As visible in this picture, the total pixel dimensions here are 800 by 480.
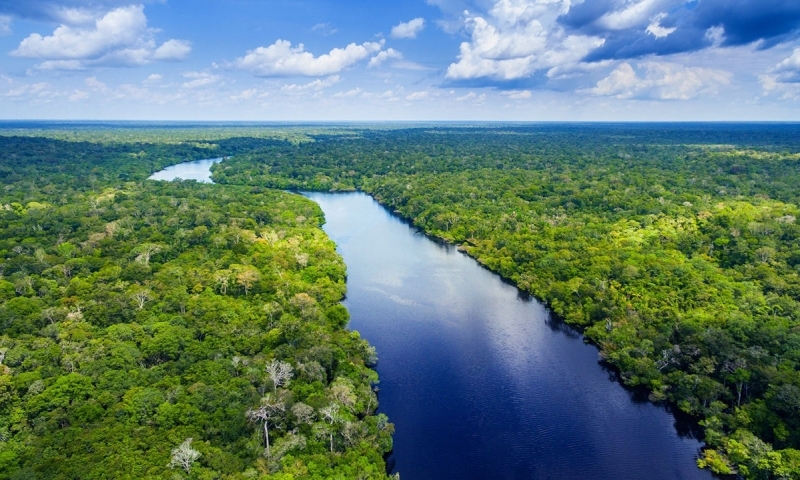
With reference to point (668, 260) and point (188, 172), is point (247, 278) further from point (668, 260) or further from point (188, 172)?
point (188, 172)

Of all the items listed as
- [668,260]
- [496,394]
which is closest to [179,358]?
[496,394]

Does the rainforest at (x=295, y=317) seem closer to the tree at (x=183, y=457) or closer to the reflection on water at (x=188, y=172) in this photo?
the tree at (x=183, y=457)

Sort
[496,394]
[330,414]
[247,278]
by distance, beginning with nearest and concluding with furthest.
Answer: [330,414]
[496,394]
[247,278]

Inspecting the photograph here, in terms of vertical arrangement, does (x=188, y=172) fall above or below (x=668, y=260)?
above

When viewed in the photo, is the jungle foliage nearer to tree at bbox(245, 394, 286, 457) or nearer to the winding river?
the winding river

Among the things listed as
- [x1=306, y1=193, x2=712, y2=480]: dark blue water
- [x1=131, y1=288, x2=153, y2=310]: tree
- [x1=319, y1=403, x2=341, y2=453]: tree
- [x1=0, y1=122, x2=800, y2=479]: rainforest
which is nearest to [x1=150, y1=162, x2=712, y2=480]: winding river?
[x1=306, y1=193, x2=712, y2=480]: dark blue water

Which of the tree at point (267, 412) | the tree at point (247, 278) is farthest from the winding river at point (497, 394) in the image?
the tree at point (247, 278)

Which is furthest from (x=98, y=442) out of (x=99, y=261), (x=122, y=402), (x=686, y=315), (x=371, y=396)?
(x=686, y=315)
